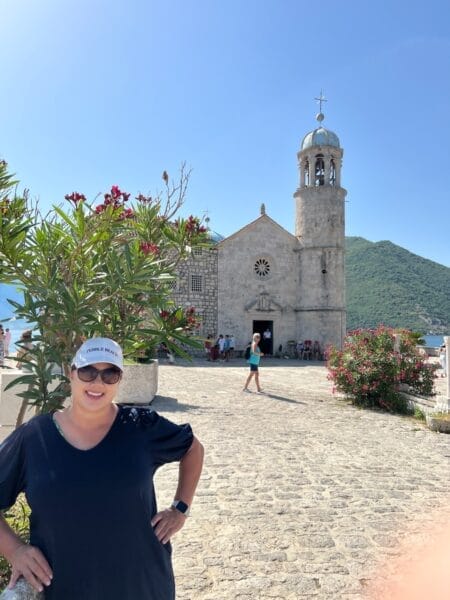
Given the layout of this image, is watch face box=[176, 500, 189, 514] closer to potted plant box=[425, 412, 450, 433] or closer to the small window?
potted plant box=[425, 412, 450, 433]

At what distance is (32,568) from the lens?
64.4 inches

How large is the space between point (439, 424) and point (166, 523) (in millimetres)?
7705

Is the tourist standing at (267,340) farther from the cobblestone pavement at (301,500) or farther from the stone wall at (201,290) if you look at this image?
the cobblestone pavement at (301,500)

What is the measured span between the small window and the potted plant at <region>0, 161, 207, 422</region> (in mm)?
24258

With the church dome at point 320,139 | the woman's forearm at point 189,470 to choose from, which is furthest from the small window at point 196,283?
the woman's forearm at point 189,470

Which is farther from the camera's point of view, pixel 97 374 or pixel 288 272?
pixel 288 272

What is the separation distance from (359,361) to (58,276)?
896 centimetres

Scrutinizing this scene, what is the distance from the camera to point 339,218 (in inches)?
1105

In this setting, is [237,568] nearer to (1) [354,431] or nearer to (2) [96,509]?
(2) [96,509]

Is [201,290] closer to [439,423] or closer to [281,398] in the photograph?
[281,398]

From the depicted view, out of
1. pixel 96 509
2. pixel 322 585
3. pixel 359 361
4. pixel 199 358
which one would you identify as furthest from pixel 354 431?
pixel 199 358

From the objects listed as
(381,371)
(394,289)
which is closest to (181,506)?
(381,371)

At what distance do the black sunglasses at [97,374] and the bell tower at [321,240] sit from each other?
26.1 metres

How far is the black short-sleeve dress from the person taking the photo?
5.40 feet
